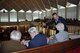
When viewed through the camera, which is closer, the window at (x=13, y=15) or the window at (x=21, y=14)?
the window at (x=13, y=15)

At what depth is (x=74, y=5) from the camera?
710 inches

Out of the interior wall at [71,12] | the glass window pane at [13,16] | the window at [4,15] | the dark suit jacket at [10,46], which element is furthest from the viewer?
the glass window pane at [13,16]

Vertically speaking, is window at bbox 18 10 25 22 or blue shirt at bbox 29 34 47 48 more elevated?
window at bbox 18 10 25 22

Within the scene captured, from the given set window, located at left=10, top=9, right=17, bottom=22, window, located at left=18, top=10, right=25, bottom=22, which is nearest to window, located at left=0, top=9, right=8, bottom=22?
window, located at left=10, top=9, right=17, bottom=22

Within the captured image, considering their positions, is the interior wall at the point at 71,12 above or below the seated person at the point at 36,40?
above

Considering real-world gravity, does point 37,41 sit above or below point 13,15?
below

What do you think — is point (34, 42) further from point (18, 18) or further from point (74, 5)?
point (18, 18)

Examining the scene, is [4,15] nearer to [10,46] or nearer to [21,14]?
[21,14]

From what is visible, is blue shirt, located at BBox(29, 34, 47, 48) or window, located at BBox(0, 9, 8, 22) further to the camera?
window, located at BBox(0, 9, 8, 22)

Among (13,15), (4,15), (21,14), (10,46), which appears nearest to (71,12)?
(21,14)

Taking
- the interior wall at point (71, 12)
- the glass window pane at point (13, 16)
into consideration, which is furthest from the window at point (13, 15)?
the interior wall at point (71, 12)

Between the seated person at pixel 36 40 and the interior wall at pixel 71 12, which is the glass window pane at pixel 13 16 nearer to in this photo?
the interior wall at pixel 71 12

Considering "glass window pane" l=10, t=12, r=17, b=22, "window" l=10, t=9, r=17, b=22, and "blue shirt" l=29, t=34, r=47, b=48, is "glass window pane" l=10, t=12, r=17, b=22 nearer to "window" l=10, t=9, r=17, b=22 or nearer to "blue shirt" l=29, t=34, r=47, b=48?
"window" l=10, t=9, r=17, b=22

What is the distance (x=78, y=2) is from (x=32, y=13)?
12.7 m
